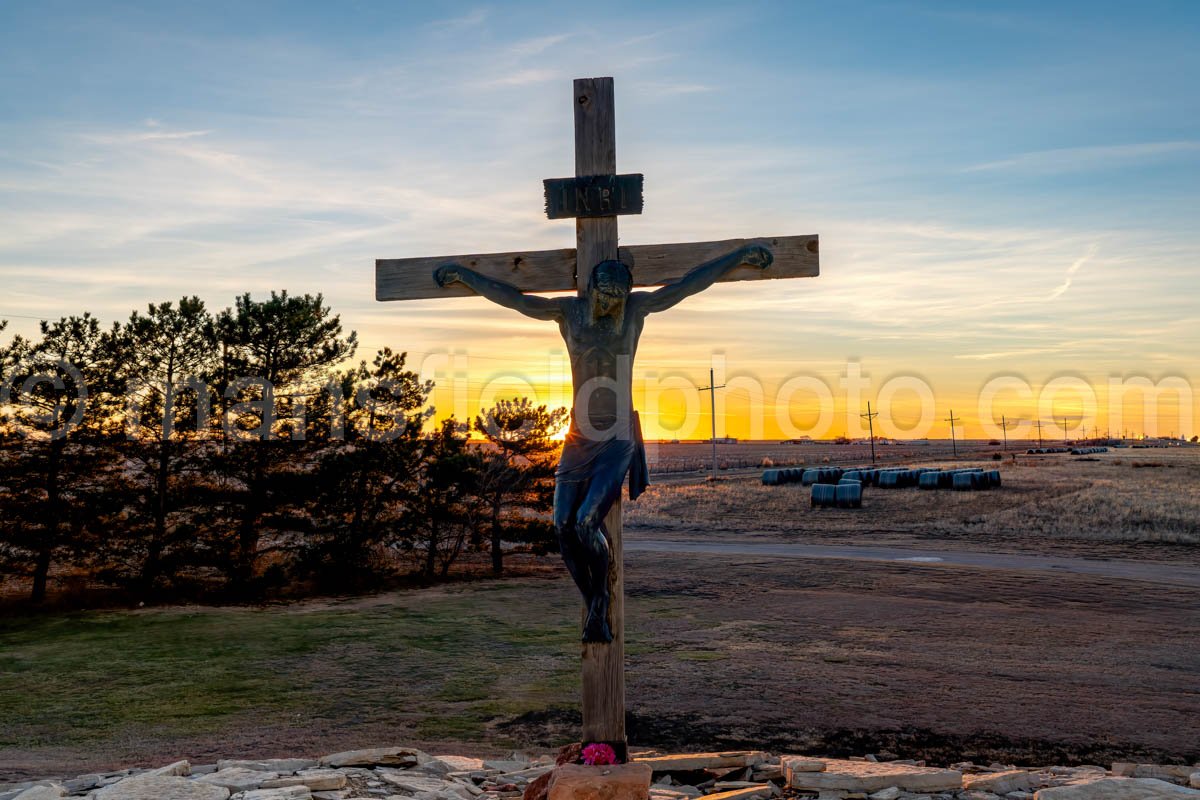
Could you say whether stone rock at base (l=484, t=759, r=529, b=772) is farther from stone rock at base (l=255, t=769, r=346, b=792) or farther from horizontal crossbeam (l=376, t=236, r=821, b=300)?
horizontal crossbeam (l=376, t=236, r=821, b=300)

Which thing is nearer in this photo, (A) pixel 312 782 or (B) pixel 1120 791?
(B) pixel 1120 791

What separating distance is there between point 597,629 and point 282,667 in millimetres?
9720

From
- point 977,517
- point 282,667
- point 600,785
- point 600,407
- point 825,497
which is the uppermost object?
point 600,407

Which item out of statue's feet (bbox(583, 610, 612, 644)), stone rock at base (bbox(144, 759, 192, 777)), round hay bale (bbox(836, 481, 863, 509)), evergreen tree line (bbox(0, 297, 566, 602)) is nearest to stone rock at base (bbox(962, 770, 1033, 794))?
statue's feet (bbox(583, 610, 612, 644))

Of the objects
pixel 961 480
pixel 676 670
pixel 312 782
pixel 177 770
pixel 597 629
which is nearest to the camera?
pixel 597 629

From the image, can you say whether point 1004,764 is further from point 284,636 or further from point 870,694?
point 284,636

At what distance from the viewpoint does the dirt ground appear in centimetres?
930

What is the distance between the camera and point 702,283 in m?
5.59

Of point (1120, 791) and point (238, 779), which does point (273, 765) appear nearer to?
point (238, 779)

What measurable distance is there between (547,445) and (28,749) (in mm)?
18085

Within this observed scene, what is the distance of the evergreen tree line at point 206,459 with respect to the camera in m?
21.1

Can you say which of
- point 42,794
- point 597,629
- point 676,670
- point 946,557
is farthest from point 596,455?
point 946,557

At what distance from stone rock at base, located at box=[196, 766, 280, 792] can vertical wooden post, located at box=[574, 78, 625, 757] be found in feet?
7.10

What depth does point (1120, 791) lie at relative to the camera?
16.7 ft
